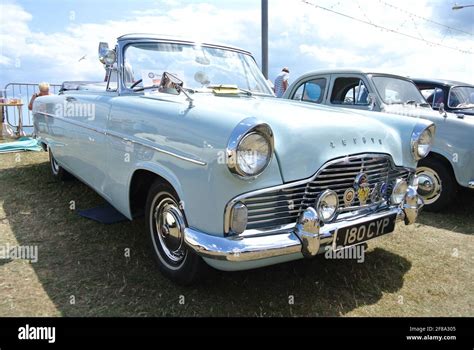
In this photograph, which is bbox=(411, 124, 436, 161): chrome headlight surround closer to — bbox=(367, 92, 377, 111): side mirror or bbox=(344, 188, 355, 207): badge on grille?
bbox=(344, 188, 355, 207): badge on grille

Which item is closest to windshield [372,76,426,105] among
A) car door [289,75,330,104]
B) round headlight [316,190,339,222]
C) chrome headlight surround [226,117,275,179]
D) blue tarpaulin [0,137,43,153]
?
car door [289,75,330,104]

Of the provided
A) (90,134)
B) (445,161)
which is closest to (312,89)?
(445,161)

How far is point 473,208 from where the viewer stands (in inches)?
192

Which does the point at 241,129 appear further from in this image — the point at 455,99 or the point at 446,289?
the point at 455,99

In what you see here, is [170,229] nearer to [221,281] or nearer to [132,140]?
[221,281]

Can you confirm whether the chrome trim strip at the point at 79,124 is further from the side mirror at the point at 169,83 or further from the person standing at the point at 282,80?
the person standing at the point at 282,80

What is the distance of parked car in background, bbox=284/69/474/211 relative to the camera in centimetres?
446

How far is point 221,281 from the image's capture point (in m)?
2.79

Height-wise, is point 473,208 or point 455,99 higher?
point 455,99

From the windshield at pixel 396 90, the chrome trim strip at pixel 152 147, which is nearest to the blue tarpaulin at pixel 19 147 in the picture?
the chrome trim strip at pixel 152 147

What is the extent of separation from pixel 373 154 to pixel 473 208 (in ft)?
9.85

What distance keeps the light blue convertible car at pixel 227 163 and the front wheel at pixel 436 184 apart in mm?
1728

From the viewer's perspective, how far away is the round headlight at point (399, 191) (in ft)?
9.26
